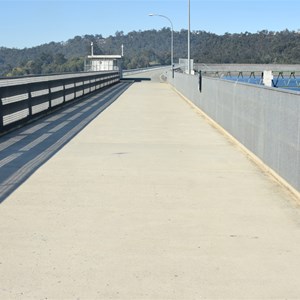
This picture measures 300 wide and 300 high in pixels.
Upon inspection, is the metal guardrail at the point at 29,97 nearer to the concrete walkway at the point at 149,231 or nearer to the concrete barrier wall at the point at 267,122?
the concrete walkway at the point at 149,231

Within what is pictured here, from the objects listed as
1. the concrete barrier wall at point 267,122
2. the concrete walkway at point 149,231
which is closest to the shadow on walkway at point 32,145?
the concrete walkway at point 149,231

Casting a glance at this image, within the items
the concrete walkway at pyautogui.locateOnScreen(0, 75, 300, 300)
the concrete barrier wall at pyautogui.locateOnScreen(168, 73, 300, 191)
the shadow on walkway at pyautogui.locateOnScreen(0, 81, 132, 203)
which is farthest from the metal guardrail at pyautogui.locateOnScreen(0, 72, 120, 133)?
the concrete barrier wall at pyautogui.locateOnScreen(168, 73, 300, 191)

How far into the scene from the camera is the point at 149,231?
5566 mm

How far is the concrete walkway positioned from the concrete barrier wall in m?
0.35

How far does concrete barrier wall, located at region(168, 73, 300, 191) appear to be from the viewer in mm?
7410

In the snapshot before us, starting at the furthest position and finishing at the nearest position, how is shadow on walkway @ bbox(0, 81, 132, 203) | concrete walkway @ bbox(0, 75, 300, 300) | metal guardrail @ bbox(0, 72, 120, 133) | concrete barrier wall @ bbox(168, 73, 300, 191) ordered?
1. metal guardrail @ bbox(0, 72, 120, 133)
2. shadow on walkway @ bbox(0, 81, 132, 203)
3. concrete barrier wall @ bbox(168, 73, 300, 191)
4. concrete walkway @ bbox(0, 75, 300, 300)

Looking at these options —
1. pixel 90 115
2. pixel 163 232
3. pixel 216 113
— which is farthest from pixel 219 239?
pixel 90 115

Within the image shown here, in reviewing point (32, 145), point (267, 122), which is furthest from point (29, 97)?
point (267, 122)

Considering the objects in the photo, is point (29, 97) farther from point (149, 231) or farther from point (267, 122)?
point (149, 231)

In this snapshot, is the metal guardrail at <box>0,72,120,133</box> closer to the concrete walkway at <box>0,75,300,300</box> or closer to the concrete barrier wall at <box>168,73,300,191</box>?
A: the concrete walkway at <box>0,75,300,300</box>

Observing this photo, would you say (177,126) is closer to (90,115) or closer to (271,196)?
(90,115)

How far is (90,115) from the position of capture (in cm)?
1964

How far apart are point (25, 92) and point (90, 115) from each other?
13.7 feet

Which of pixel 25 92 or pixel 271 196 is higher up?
pixel 25 92
